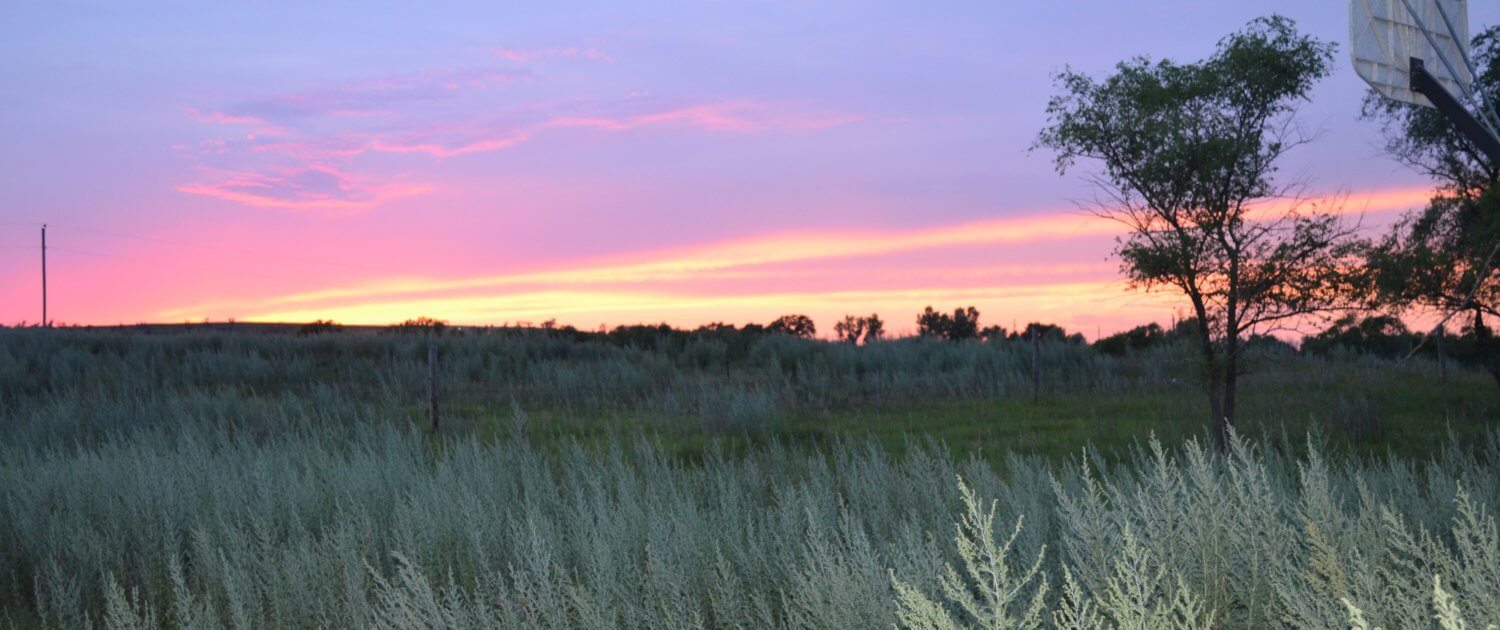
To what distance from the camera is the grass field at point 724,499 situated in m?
4.71

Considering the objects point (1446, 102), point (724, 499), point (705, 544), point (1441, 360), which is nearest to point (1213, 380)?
point (1446, 102)

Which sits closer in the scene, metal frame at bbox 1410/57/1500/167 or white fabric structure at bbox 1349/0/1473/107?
white fabric structure at bbox 1349/0/1473/107

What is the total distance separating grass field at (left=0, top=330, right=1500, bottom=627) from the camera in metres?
4.71

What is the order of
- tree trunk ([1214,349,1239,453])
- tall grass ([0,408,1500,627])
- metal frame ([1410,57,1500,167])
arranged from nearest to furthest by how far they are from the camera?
1. tall grass ([0,408,1500,627])
2. metal frame ([1410,57,1500,167])
3. tree trunk ([1214,349,1239,453])

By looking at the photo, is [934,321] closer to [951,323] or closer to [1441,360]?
[951,323]

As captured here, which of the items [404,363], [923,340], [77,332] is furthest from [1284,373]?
[77,332]

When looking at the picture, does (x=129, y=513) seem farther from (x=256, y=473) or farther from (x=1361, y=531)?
(x=1361, y=531)

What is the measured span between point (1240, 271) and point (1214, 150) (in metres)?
1.90

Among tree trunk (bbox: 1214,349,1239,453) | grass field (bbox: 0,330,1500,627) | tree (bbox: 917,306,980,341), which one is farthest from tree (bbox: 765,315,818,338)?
tree trunk (bbox: 1214,349,1239,453)

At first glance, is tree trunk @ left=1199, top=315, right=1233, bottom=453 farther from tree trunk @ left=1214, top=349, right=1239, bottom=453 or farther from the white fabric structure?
the white fabric structure

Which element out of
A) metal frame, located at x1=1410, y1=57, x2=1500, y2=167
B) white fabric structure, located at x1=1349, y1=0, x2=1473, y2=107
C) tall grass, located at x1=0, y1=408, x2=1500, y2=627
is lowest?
tall grass, located at x1=0, y1=408, x2=1500, y2=627

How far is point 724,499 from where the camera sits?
8.09 metres

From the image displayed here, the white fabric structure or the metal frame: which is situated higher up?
the white fabric structure

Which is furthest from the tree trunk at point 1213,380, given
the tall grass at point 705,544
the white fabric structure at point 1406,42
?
the tall grass at point 705,544
